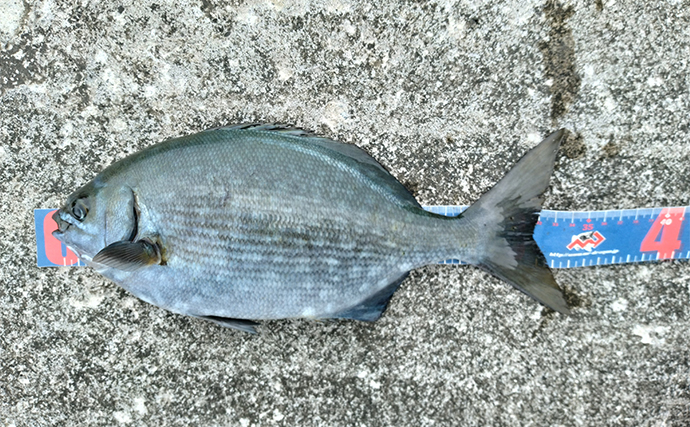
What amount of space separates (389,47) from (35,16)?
1553mm

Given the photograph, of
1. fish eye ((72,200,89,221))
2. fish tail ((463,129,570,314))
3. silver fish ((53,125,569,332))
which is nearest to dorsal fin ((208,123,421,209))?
silver fish ((53,125,569,332))

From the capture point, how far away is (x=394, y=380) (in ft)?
5.98

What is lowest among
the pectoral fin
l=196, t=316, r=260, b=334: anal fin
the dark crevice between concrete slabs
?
l=196, t=316, r=260, b=334: anal fin

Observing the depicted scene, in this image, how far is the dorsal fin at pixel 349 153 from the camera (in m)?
1.55

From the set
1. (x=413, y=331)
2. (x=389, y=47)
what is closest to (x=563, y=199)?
(x=413, y=331)

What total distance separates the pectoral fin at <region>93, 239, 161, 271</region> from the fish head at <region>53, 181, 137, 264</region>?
0.18 feet

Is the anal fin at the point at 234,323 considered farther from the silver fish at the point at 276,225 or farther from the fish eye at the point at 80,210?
the fish eye at the point at 80,210

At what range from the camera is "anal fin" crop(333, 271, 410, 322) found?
1.60m

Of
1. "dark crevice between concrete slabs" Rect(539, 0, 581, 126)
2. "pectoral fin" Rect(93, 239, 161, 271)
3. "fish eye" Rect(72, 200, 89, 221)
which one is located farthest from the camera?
"dark crevice between concrete slabs" Rect(539, 0, 581, 126)

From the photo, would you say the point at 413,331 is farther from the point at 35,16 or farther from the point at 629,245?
the point at 35,16

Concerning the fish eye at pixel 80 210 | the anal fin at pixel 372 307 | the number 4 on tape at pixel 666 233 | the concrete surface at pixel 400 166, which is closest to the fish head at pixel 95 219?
the fish eye at pixel 80 210

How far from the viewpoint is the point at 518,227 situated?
151 centimetres

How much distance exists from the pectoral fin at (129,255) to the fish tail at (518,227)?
1.12 metres

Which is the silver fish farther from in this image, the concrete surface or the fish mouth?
the concrete surface
